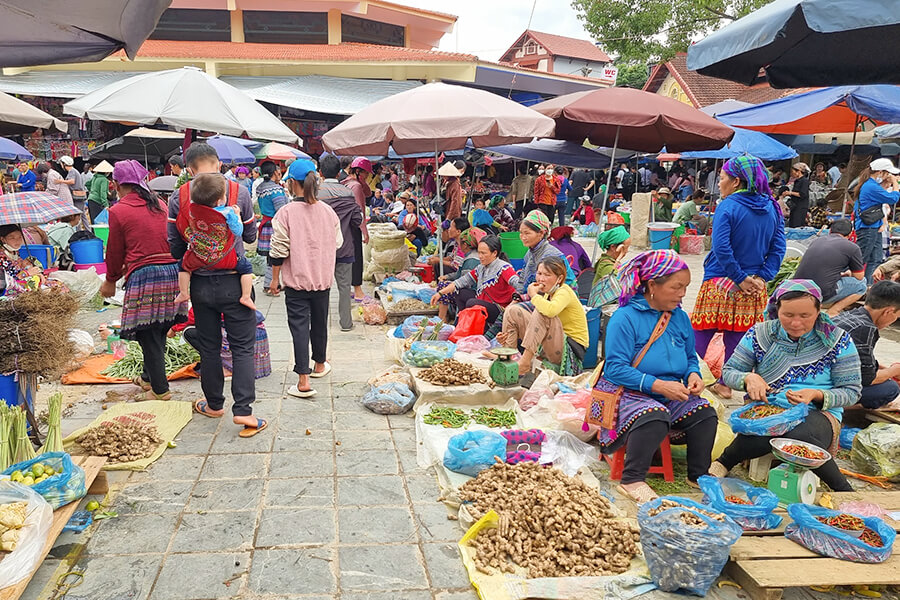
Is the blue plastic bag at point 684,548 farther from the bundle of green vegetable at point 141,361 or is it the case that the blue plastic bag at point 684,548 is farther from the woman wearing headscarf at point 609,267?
the bundle of green vegetable at point 141,361

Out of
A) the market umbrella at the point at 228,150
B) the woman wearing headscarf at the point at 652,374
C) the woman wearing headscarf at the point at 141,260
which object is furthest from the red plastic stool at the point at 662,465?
the market umbrella at the point at 228,150

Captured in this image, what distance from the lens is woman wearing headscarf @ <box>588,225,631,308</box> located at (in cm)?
570

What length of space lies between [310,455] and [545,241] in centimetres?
293

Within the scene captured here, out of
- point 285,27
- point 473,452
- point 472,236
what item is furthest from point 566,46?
point 473,452

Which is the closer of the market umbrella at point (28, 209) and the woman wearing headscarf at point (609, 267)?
the woman wearing headscarf at point (609, 267)

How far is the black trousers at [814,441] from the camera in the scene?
3.55 metres

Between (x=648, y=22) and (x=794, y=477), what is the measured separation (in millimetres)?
14652

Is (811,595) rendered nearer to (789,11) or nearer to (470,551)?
(470,551)

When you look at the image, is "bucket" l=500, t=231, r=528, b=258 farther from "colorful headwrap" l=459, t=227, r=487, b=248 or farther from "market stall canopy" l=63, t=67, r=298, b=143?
"market stall canopy" l=63, t=67, r=298, b=143

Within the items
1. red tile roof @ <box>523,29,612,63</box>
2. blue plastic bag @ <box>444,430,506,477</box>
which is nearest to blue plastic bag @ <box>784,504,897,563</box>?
blue plastic bag @ <box>444,430,506,477</box>

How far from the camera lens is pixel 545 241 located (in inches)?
227

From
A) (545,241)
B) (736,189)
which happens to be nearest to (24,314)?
(545,241)

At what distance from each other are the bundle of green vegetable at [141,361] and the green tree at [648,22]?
1370 centimetres

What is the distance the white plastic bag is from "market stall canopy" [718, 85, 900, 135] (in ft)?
23.7
